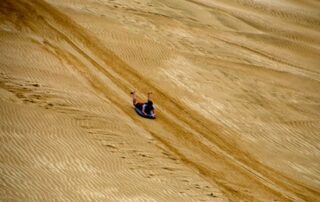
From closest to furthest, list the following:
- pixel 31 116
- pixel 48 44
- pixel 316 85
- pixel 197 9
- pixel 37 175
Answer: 1. pixel 37 175
2. pixel 31 116
3. pixel 48 44
4. pixel 316 85
5. pixel 197 9

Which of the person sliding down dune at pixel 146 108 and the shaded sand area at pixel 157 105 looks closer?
the shaded sand area at pixel 157 105

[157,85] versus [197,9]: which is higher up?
[197,9]

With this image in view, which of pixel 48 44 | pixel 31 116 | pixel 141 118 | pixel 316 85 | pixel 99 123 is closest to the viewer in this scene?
pixel 31 116

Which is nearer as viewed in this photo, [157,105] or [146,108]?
[146,108]

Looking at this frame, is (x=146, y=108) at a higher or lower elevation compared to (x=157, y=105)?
higher

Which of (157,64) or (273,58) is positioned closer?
(157,64)

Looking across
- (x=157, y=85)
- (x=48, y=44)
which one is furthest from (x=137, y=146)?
(x=48, y=44)

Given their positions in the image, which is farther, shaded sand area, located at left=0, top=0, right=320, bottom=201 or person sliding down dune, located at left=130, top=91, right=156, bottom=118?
person sliding down dune, located at left=130, top=91, right=156, bottom=118

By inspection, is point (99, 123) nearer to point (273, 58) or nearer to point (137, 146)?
point (137, 146)
